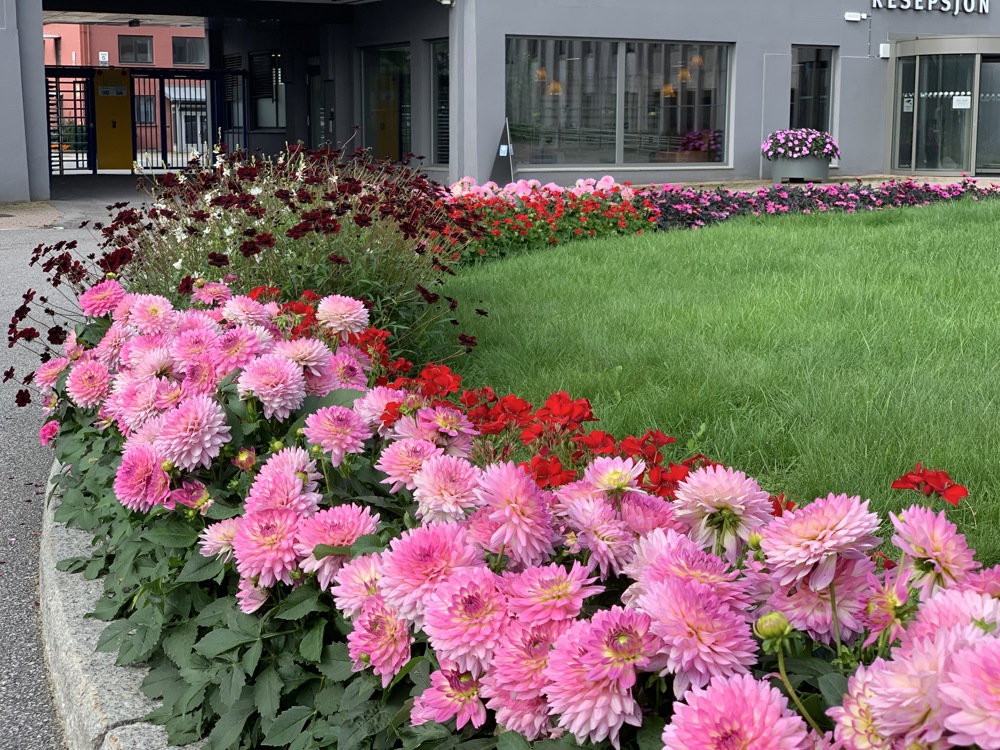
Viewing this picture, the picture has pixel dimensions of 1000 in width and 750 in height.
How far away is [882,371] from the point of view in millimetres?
5051

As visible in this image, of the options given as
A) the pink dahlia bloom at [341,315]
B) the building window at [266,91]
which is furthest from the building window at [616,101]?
the pink dahlia bloom at [341,315]

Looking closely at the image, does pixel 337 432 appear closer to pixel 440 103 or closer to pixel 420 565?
pixel 420 565

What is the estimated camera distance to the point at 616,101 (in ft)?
72.8

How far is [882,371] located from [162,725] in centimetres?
344

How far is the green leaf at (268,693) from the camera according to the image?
7.90 ft

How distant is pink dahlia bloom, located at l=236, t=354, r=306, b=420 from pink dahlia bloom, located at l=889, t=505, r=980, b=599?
5.31 ft

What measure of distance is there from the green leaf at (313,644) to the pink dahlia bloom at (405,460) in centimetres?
32

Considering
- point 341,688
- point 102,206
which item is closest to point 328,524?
point 341,688

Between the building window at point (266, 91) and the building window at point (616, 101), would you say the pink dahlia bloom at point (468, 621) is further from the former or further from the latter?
the building window at point (266, 91)

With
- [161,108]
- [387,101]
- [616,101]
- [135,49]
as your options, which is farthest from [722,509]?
[135,49]

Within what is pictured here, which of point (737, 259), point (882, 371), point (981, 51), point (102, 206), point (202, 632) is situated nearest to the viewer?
point (202, 632)

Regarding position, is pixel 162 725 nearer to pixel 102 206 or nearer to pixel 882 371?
pixel 882 371

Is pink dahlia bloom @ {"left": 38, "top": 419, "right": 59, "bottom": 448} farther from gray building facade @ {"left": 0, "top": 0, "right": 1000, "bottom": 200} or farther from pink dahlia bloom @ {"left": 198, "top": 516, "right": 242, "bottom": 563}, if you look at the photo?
gray building facade @ {"left": 0, "top": 0, "right": 1000, "bottom": 200}

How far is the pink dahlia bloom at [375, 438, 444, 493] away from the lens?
8.00ft
